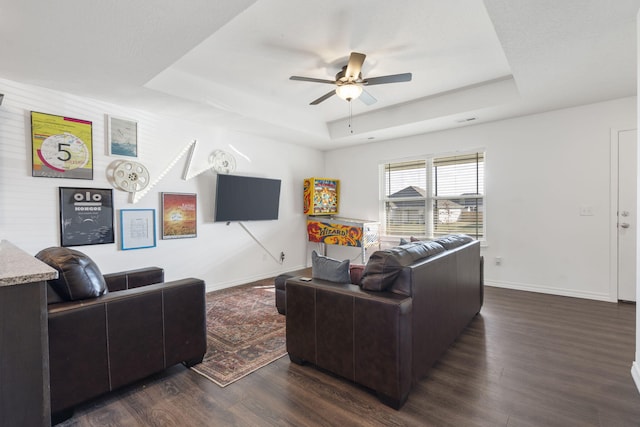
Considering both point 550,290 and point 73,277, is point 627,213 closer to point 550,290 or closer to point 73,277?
point 550,290

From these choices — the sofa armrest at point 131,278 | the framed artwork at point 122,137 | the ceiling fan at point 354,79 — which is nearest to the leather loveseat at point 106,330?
the sofa armrest at point 131,278

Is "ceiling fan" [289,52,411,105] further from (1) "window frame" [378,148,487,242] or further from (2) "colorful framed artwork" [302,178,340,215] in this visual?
(2) "colorful framed artwork" [302,178,340,215]

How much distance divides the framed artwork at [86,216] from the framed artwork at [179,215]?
62cm

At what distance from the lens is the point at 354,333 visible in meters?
1.94

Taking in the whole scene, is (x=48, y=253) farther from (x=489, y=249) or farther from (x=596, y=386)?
(x=489, y=249)

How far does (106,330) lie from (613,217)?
528cm

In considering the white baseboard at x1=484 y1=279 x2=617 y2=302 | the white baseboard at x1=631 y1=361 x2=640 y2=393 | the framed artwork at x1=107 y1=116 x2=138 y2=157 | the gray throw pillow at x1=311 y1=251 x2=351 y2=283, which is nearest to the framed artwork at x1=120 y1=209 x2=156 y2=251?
the framed artwork at x1=107 y1=116 x2=138 y2=157

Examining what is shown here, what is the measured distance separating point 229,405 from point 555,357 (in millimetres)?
2457

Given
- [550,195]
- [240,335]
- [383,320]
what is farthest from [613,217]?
[240,335]

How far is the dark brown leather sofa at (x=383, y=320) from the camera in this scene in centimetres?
180

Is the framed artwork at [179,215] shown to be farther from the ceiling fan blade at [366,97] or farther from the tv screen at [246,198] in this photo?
the ceiling fan blade at [366,97]

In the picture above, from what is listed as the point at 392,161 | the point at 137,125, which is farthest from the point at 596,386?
the point at 137,125

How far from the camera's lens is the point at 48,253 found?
1.97 m

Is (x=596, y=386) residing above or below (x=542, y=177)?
below
